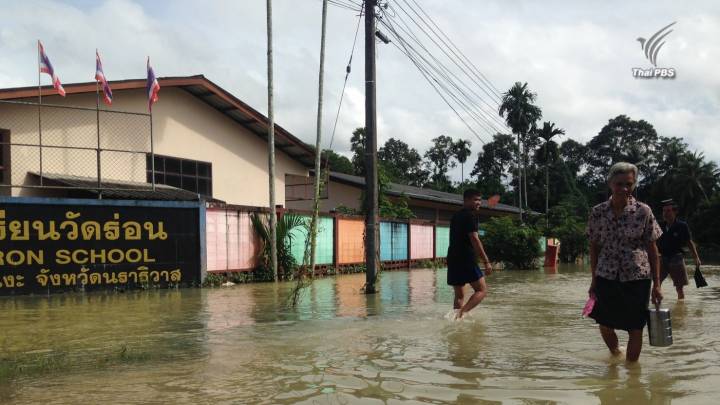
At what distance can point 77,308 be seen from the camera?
10125 millimetres

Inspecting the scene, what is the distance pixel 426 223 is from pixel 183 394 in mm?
21282

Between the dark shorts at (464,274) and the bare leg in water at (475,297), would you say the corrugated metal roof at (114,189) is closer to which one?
the dark shorts at (464,274)

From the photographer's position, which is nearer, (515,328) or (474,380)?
(474,380)

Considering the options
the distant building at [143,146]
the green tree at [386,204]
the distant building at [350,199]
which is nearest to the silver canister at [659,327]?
the distant building at [143,146]

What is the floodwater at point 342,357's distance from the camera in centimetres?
426

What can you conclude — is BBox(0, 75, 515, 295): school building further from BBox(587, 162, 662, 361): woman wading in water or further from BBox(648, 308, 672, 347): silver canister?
BBox(648, 308, 672, 347): silver canister

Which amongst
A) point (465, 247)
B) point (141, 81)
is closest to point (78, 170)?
point (141, 81)

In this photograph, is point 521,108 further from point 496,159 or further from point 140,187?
point 140,187

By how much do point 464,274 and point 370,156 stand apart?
424cm

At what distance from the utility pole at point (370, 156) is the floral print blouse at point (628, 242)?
6.48m

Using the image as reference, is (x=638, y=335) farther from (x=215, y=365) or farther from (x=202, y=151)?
(x=202, y=151)

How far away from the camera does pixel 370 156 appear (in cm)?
1139

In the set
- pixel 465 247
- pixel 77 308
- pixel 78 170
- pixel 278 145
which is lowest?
pixel 77 308

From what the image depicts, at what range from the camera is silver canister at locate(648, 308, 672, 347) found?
4836 millimetres
